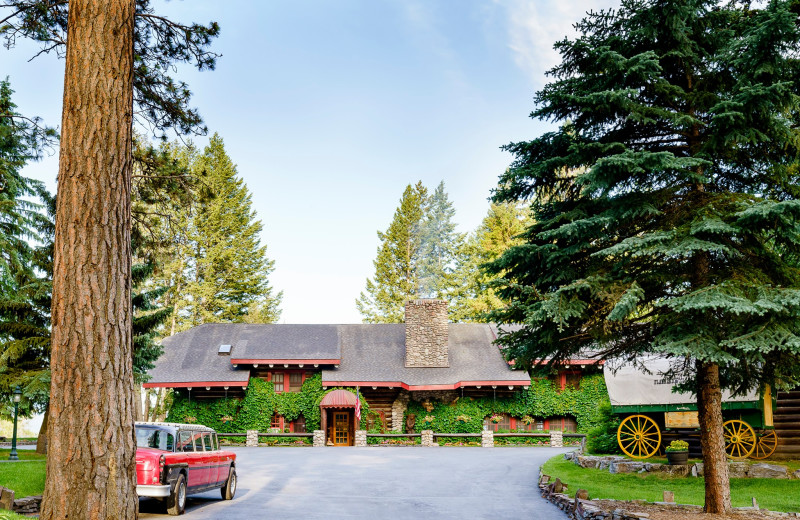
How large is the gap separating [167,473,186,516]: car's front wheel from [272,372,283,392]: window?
21823mm

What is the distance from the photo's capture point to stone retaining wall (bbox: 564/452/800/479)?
531 inches

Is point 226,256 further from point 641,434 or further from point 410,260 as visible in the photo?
point 641,434

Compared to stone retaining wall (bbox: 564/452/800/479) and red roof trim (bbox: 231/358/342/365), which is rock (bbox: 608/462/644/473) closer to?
stone retaining wall (bbox: 564/452/800/479)

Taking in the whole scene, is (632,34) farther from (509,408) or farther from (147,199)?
(509,408)

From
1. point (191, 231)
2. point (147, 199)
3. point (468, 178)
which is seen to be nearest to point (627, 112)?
point (147, 199)

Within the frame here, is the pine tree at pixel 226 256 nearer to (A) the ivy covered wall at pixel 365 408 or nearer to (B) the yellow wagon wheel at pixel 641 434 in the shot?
(A) the ivy covered wall at pixel 365 408

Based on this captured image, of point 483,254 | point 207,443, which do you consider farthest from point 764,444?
point 483,254

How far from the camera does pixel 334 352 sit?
33.0 metres

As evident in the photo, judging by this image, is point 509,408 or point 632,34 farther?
point 509,408

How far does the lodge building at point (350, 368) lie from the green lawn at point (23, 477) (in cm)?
1619

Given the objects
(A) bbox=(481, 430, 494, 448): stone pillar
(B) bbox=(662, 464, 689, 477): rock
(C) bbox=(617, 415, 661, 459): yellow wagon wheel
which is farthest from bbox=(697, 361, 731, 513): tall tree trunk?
(A) bbox=(481, 430, 494, 448): stone pillar

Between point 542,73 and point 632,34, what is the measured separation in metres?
1.94

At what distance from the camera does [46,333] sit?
55.7 feet

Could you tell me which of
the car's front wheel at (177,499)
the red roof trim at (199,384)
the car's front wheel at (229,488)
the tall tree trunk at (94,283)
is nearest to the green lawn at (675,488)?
the car's front wheel at (229,488)
